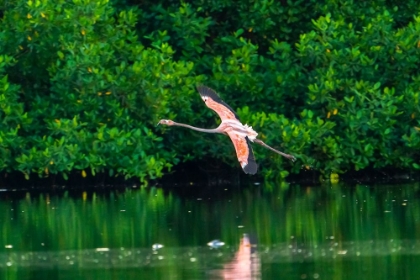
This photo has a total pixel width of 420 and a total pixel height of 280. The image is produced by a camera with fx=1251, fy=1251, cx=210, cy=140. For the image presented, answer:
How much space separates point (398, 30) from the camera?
20.9 meters

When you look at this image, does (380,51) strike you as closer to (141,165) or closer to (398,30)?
(398,30)

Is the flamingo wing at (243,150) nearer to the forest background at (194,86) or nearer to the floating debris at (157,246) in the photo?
the floating debris at (157,246)

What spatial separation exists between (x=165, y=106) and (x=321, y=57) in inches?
108

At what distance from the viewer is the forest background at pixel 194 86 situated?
65.9ft

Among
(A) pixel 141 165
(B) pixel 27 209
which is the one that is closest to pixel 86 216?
(B) pixel 27 209

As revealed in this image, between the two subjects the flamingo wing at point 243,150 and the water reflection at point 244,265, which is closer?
the water reflection at point 244,265

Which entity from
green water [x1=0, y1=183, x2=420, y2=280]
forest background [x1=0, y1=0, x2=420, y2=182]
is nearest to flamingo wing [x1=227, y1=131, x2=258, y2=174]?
green water [x1=0, y1=183, x2=420, y2=280]

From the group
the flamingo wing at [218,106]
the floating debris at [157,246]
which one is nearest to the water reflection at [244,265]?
the floating debris at [157,246]

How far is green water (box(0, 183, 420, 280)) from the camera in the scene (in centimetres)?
1205

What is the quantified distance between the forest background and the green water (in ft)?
2.69

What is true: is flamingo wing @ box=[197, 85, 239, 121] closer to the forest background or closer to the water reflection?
the water reflection

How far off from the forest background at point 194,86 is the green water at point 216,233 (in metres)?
0.82

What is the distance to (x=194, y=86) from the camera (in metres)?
20.9

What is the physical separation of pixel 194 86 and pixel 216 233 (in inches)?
260
